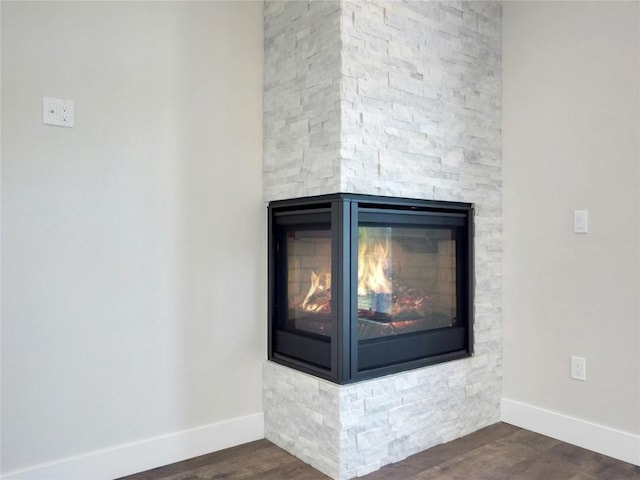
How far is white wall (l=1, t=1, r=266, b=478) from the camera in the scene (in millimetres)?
2002

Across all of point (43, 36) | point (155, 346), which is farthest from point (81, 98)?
point (155, 346)

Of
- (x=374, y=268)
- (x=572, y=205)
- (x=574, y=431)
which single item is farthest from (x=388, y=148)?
(x=574, y=431)

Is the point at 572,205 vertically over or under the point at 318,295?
over

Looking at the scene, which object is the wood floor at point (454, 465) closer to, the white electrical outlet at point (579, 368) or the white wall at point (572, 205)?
the white wall at point (572, 205)

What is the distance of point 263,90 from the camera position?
2.65 metres

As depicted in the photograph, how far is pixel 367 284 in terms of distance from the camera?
235 centimetres

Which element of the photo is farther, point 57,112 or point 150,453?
point 150,453

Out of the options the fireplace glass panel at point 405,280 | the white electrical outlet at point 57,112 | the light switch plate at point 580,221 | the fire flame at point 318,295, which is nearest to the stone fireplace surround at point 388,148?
the fireplace glass panel at point 405,280

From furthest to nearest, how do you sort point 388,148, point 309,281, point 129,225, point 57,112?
point 309,281
point 388,148
point 129,225
point 57,112

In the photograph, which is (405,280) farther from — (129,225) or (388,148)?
(129,225)

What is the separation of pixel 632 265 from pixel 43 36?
2.63 meters

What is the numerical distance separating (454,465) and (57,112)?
220cm

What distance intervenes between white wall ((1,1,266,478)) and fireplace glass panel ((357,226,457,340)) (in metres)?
0.58

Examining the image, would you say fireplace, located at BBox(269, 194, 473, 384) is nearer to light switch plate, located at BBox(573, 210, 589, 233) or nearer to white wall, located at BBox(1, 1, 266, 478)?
white wall, located at BBox(1, 1, 266, 478)
